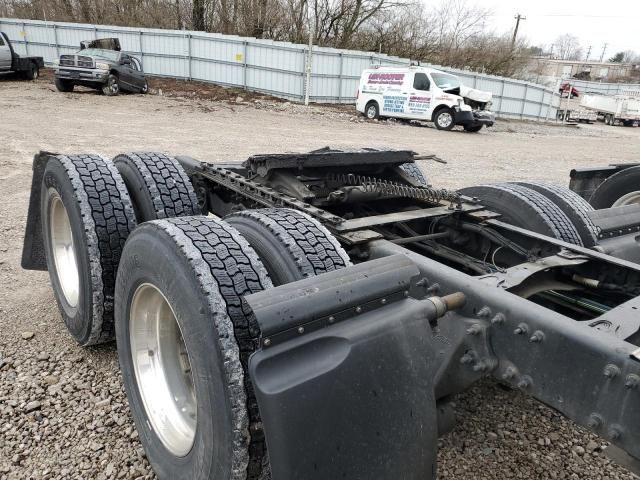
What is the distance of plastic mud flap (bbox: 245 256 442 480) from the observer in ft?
4.68

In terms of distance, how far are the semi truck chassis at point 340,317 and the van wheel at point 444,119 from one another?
16.9 m

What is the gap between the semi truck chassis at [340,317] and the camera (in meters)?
1.47

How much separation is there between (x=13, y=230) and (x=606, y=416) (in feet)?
17.6

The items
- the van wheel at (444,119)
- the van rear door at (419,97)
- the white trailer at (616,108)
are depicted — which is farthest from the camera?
the white trailer at (616,108)

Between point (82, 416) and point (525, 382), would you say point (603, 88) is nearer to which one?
point (525, 382)

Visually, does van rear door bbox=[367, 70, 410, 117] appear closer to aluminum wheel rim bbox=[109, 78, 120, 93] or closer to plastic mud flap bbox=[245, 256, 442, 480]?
aluminum wheel rim bbox=[109, 78, 120, 93]

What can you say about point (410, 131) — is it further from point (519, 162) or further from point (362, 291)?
point (362, 291)

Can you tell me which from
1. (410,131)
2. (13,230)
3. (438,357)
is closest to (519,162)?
(410,131)

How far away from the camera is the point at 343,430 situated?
1504 millimetres

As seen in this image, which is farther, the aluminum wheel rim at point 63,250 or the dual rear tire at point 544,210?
the aluminum wheel rim at point 63,250

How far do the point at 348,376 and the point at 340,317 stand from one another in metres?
0.17

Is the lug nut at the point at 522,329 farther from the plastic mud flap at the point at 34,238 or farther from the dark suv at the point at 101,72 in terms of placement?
the dark suv at the point at 101,72

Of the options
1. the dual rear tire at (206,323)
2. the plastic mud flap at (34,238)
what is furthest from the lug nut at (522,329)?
the plastic mud flap at (34,238)

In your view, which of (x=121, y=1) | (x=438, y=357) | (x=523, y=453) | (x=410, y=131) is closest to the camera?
(x=438, y=357)
